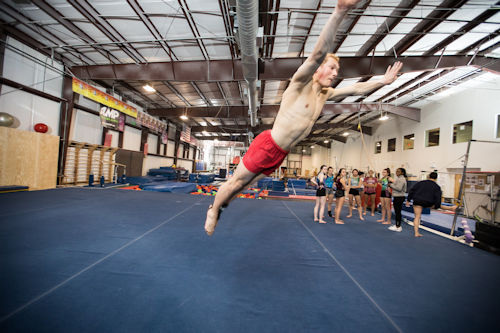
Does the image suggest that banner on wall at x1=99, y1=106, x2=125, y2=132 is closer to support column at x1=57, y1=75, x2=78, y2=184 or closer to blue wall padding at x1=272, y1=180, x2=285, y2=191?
support column at x1=57, y1=75, x2=78, y2=184

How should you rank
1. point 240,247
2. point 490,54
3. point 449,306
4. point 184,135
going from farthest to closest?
point 184,135, point 490,54, point 240,247, point 449,306

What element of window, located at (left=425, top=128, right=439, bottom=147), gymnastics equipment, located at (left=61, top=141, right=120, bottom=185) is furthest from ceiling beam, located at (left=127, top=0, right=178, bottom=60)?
window, located at (left=425, top=128, right=439, bottom=147)

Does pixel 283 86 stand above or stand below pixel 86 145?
above

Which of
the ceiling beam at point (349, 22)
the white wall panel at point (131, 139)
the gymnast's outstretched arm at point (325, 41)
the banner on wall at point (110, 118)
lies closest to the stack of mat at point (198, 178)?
the white wall panel at point (131, 139)

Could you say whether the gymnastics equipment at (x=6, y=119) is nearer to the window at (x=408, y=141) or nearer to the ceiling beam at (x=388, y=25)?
the ceiling beam at (x=388, y=25)

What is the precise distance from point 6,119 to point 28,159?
1209mm

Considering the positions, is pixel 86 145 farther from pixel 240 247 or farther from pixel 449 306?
pixel 449 306

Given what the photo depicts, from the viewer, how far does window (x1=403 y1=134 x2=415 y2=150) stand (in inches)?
505

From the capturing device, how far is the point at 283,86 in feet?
31.4

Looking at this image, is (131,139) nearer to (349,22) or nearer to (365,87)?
(349,22)

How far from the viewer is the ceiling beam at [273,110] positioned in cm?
1155

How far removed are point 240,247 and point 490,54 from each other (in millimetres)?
9962

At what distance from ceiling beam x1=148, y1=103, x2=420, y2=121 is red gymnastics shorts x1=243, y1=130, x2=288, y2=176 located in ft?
34.2

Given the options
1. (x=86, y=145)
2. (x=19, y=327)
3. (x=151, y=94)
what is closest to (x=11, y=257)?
(x=19, y=327)
